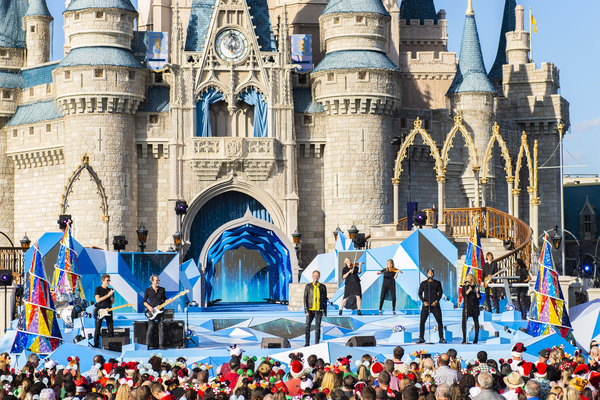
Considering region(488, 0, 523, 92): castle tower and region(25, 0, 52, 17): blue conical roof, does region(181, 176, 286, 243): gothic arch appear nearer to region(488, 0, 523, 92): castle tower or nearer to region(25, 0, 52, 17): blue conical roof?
region(25, 0, 52, 17): blue conical roof

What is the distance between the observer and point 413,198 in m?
41.7

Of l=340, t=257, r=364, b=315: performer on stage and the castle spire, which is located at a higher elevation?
the castle spire

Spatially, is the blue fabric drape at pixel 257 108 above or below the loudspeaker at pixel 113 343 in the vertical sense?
above

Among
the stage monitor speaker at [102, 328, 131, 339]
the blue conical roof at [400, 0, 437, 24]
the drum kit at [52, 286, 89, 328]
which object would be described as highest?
the blue conical roof at [400, 0, 437, 24]

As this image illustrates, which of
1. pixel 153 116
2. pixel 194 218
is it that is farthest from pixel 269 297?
pixel 153 116

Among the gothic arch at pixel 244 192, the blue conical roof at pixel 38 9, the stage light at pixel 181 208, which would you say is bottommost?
the stage light at pixel 181 208

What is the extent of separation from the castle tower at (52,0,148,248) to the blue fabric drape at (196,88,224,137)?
7.62ft

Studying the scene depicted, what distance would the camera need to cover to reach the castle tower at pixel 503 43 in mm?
47031

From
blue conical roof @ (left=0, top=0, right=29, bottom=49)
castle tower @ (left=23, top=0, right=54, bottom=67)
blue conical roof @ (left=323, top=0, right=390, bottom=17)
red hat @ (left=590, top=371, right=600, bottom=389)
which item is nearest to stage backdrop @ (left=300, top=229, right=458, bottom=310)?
blue conical roof @ (left=323, top=0, right=390, bottom=17)

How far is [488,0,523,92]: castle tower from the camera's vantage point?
4703cm

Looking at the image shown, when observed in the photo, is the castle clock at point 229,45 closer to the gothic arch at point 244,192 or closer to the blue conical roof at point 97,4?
the blue conical roof at point 97,4

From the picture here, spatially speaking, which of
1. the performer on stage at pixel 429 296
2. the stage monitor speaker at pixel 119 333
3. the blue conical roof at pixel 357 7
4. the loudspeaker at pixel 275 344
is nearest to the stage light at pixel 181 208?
the blue conical roof at pixel 357 7

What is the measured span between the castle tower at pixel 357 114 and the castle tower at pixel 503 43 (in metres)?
8.22

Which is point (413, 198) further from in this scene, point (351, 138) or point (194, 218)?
point (194, 218)
